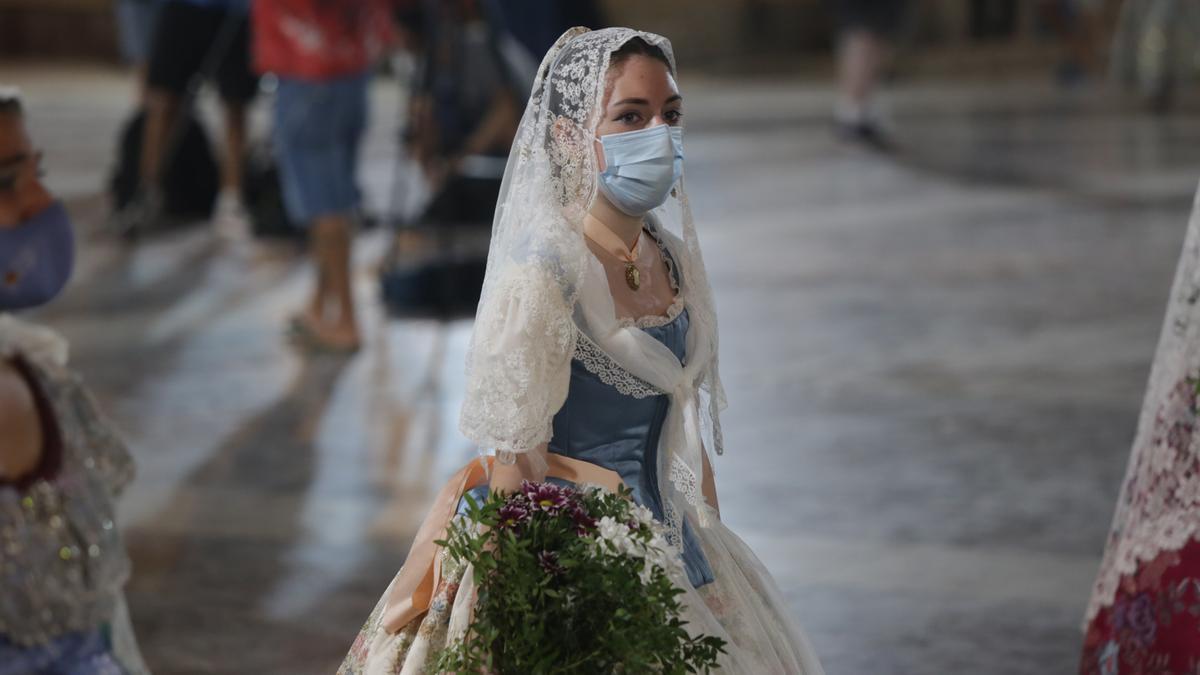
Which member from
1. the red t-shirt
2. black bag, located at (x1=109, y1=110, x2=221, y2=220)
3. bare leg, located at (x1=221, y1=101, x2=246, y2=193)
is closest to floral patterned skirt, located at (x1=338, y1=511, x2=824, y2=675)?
the red t-shirt

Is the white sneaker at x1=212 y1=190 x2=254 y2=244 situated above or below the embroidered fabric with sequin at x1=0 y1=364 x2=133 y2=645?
below

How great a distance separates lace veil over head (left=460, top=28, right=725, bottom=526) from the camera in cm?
274

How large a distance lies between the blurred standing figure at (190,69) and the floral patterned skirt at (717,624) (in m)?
6.55

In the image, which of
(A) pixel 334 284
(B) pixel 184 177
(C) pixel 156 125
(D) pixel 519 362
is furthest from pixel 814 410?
(B) pixel 184 177

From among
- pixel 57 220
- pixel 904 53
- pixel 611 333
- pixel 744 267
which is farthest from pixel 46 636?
pixel 904 53

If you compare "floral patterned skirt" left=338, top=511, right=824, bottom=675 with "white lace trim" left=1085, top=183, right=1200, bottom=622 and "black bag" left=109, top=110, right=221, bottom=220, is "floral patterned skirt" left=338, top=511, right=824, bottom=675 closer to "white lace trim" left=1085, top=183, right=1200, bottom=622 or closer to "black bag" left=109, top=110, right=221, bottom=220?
"white lace trim" left=1085, top=183, right=1200, bottom=622

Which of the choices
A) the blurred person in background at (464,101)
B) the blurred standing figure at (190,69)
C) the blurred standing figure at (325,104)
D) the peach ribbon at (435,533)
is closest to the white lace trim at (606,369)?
the peach ribbon at (435,533)

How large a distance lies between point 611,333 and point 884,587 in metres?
1.97

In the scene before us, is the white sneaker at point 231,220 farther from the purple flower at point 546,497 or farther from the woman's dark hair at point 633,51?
the purple flower at point 546,497

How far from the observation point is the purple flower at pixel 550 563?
8.34ft

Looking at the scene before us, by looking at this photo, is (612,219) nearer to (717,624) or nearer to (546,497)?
(546,497)

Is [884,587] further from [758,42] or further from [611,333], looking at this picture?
[758,42]

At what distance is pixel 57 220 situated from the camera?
2.90 meters

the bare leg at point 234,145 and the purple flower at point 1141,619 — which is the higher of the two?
the purple flower at point 1141,619
